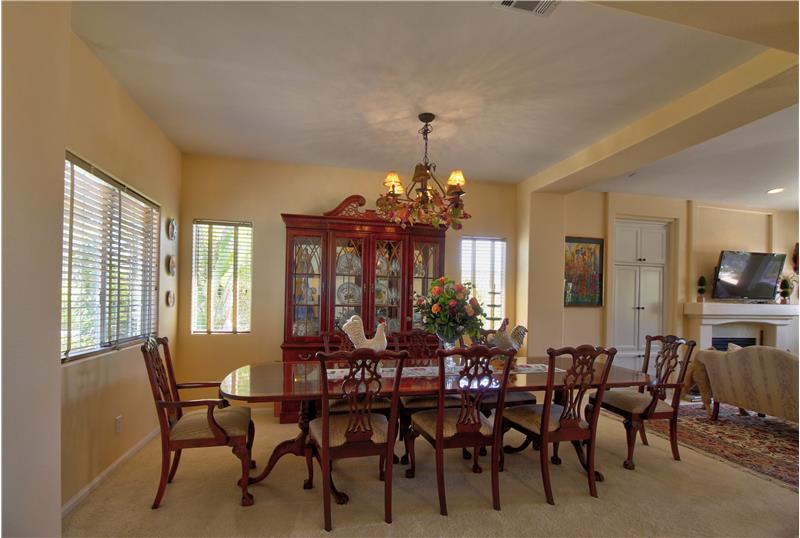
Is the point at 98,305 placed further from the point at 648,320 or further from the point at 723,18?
the point at 648,320

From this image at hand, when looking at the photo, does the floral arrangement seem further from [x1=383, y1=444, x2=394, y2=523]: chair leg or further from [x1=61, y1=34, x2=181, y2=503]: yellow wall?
[x1=61, y1=34, x2=181, y2=503]: yellow wall

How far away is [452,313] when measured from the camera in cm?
293

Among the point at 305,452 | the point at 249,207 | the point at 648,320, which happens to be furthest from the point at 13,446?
the point at 648,320

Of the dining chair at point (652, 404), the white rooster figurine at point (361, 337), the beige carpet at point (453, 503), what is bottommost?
the beige carpet at point (453, 503)

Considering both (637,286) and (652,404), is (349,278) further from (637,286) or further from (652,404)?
(637,286)

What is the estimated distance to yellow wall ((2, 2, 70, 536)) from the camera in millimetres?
1111

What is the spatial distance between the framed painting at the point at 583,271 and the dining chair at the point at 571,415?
8.69 feet

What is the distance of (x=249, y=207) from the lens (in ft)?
14.1

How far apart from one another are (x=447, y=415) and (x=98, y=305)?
2.32 meters

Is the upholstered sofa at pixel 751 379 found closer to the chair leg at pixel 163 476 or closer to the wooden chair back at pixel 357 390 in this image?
the wooden chair back at pixel 357 390

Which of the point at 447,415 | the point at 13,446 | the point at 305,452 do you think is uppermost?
the point at 13,446

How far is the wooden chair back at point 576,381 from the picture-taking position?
2.46 m

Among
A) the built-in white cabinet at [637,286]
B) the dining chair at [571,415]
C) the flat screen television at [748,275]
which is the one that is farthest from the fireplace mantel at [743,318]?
the dining chair at [571,415]

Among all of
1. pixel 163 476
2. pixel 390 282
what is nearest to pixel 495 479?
pixel 163 476
